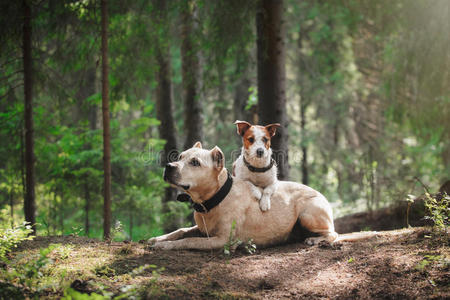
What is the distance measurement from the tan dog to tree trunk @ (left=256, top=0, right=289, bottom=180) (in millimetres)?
1832

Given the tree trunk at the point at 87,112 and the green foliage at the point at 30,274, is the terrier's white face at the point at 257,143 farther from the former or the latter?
the tree trunk at the point at 87,112

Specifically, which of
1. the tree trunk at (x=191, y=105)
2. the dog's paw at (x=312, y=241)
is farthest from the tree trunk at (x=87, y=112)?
the dog's paw at (x=312, y=241)

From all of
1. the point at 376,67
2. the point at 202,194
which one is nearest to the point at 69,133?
the point at 202,194

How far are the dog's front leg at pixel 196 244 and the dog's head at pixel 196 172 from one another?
23.5 inches

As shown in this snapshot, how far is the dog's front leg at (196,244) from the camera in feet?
15.1

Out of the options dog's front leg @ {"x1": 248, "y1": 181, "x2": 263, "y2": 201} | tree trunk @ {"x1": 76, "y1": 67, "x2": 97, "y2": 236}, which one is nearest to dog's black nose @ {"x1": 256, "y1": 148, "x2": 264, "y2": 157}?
dog's front leg @ {"x1": 248, "y1": 181, "x2": 263, "y2": 201}

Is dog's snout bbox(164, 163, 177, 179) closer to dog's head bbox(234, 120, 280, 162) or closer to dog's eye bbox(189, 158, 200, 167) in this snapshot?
dog's eye bbox(189, 158, 200, 167)

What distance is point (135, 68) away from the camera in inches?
377

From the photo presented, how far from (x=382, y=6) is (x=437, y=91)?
10.4ft

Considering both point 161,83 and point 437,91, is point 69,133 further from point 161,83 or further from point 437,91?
point 437,91

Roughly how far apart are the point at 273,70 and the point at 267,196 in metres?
3.12

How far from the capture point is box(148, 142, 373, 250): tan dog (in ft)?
15.0

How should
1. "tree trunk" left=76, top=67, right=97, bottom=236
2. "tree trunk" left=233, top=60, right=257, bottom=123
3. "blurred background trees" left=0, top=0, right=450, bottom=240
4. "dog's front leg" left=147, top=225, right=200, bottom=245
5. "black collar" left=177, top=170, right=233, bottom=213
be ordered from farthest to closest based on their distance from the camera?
"tree trunk" left=233, top=60, right=257, bottom=123, "tree trunk" left=76, top=67, right=97, bottom=236, "blurred background trees" left=0, top=0, right=450, bottom=240, "dog's front leg" left=147, top=225, right=200, bottom=245, "black collar" left=177, top=170, right=233, bottom=213

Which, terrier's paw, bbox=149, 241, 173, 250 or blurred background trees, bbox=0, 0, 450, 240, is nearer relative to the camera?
terrier's paw, bbox=149, 241, 173, 250
